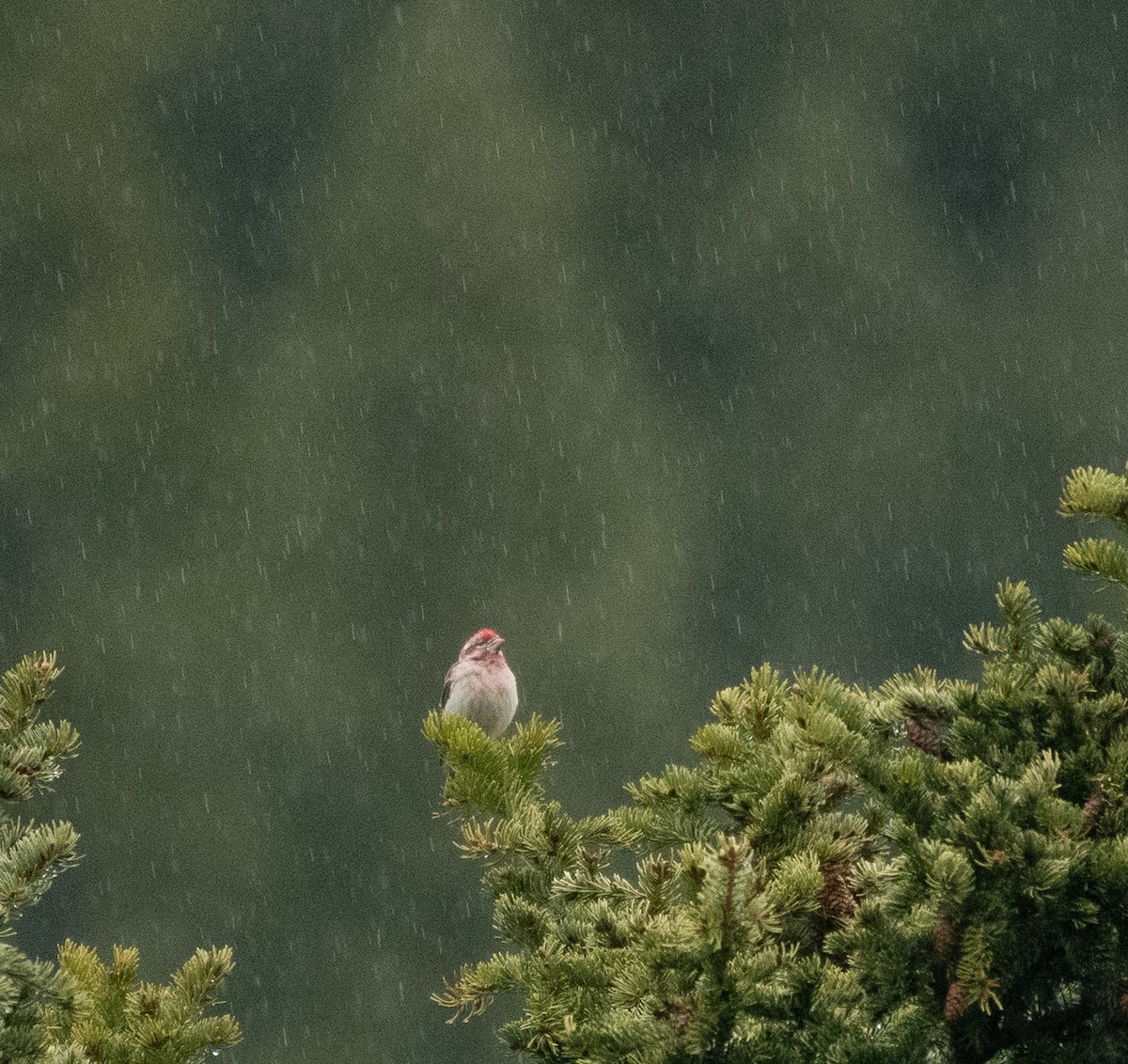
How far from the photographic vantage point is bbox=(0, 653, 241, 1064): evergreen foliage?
2287mm

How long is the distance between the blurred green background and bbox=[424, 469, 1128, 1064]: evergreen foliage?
108ft

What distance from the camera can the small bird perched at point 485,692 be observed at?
20.4ft

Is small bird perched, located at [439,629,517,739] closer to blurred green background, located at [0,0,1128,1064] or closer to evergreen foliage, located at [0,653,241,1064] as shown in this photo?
evergreen foliage, located at [0,653,241,1064]

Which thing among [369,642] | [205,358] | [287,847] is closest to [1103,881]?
[287,847]

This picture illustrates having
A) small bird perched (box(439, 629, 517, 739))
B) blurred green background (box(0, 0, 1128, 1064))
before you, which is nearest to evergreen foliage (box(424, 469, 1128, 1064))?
Answer: small bird perched (box(439, 629, 517, 739))

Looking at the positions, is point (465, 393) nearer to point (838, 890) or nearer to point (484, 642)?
point (484, 642)

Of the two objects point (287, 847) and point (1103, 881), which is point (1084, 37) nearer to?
point (287, 847)

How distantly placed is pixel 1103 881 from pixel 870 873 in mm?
252

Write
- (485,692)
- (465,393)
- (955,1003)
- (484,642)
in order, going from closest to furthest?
(955,1003) → (485,692) → (484,642) → (465,393)

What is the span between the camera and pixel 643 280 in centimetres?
6456

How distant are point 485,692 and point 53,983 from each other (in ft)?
12.9

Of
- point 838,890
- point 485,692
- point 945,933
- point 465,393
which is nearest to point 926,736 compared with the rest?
point 838,890

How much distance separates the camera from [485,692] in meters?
6.22

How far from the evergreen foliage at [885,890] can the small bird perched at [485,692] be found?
12.3 feet
